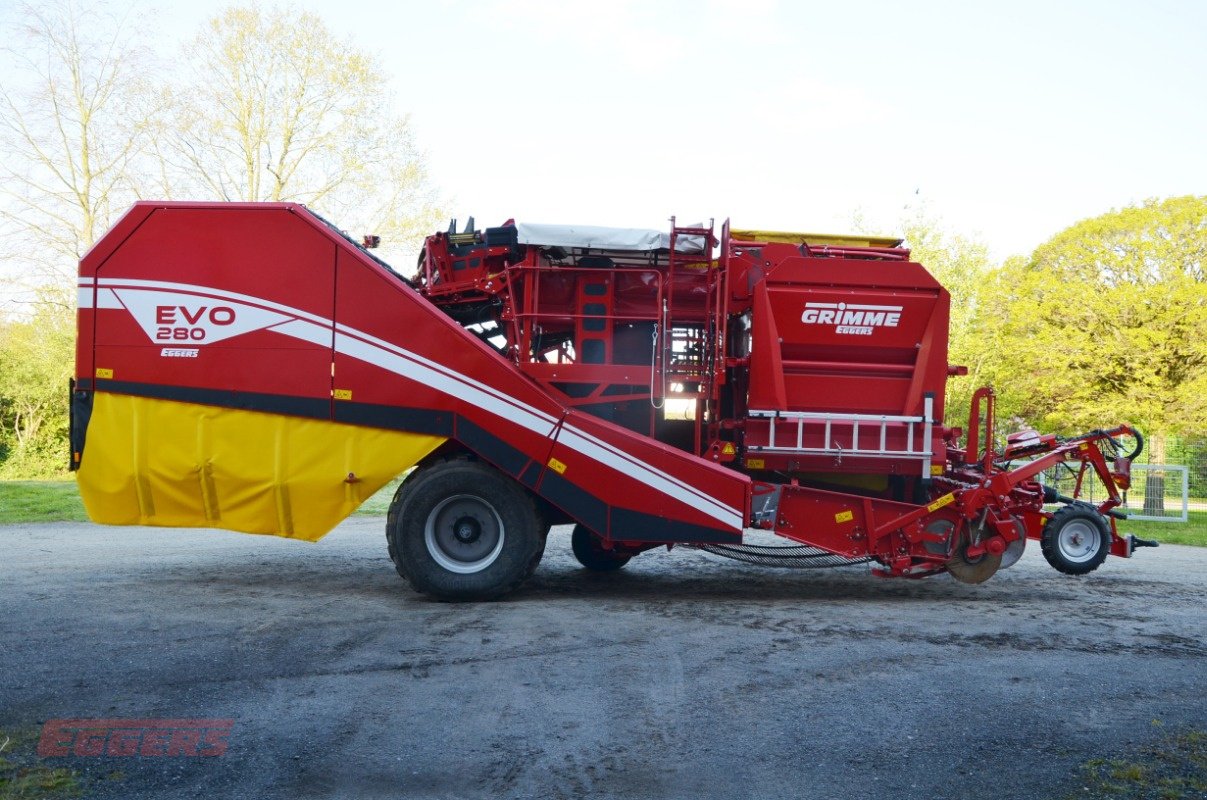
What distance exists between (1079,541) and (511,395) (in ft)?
18.5

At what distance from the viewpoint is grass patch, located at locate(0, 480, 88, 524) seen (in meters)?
15.0

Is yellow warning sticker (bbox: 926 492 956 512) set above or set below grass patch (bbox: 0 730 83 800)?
above

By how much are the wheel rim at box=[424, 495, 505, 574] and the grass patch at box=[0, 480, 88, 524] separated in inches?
357

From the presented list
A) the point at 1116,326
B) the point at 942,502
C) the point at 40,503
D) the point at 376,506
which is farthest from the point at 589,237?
the point at 1116,326

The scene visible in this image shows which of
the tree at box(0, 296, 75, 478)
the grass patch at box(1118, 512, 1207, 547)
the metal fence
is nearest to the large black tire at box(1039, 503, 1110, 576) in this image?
the grass patch at box(1118, 512, 1207, 547)

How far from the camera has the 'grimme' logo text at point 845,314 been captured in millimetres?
8172

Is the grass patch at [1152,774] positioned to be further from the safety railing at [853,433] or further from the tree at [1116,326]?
the tree at [1116,326]

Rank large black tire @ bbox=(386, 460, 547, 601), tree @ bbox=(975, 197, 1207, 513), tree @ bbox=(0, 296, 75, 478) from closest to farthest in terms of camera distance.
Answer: large black tire @ bbox=(386, 460, 547, 601)
tree @ bbox=(975, 197, 1207, 513)
tree @ bbox=(0, 296, 75, 478)

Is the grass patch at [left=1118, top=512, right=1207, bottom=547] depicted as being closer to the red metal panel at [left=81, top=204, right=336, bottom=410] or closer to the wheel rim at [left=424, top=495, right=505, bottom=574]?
the wheel rim at [left=424, top=495, right=505, bottom=574]

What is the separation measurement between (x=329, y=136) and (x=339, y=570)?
15.4 m

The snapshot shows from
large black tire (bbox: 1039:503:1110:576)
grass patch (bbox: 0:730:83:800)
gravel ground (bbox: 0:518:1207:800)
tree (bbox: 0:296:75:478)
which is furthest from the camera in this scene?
tree (bbox: 0:296:75:478)

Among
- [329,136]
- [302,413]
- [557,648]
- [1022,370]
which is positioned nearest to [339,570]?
[302,413]

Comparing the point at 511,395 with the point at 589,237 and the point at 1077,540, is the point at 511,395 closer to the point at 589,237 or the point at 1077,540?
the point at 589,237

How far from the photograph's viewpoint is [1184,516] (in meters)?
18.5
